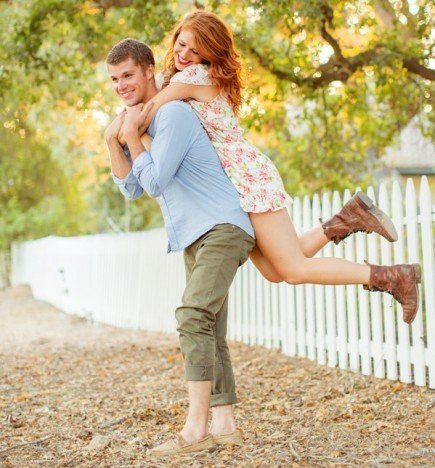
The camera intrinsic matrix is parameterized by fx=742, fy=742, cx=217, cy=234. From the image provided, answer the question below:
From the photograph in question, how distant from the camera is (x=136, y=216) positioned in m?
17.7

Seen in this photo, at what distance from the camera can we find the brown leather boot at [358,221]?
4.02m

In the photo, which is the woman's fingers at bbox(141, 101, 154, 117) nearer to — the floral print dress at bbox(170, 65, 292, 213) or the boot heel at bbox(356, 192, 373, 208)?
the floral print dress at bbox(170, 65, 292, 213)

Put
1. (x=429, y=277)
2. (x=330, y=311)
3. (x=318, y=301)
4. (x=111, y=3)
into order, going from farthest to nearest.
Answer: (x=111, y=3) → (x=318, y=301) → (x=330, y=311) → (x=429, y=277)

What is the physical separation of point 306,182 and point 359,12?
9.45ft

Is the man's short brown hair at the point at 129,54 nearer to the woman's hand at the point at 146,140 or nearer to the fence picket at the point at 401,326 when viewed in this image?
the woman's hand at the point at 146,140

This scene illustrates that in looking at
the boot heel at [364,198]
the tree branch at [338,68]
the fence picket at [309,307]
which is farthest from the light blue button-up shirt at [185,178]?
the tree branch at [338,68]

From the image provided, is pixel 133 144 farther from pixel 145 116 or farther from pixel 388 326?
pixel 388 326

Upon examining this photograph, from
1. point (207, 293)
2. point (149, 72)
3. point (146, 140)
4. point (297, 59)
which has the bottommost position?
point (207, 293)

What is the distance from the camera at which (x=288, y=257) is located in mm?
3539

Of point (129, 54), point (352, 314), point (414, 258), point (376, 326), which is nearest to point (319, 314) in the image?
point (352, 314)

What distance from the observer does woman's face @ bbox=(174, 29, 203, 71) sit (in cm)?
354

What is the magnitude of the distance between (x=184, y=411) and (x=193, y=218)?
1.61m

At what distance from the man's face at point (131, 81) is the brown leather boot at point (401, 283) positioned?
142 centimetres

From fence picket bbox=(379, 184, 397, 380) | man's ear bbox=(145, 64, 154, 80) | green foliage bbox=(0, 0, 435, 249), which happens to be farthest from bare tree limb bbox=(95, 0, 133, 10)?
man's ear bbox=(145, 64, 154, 80)
